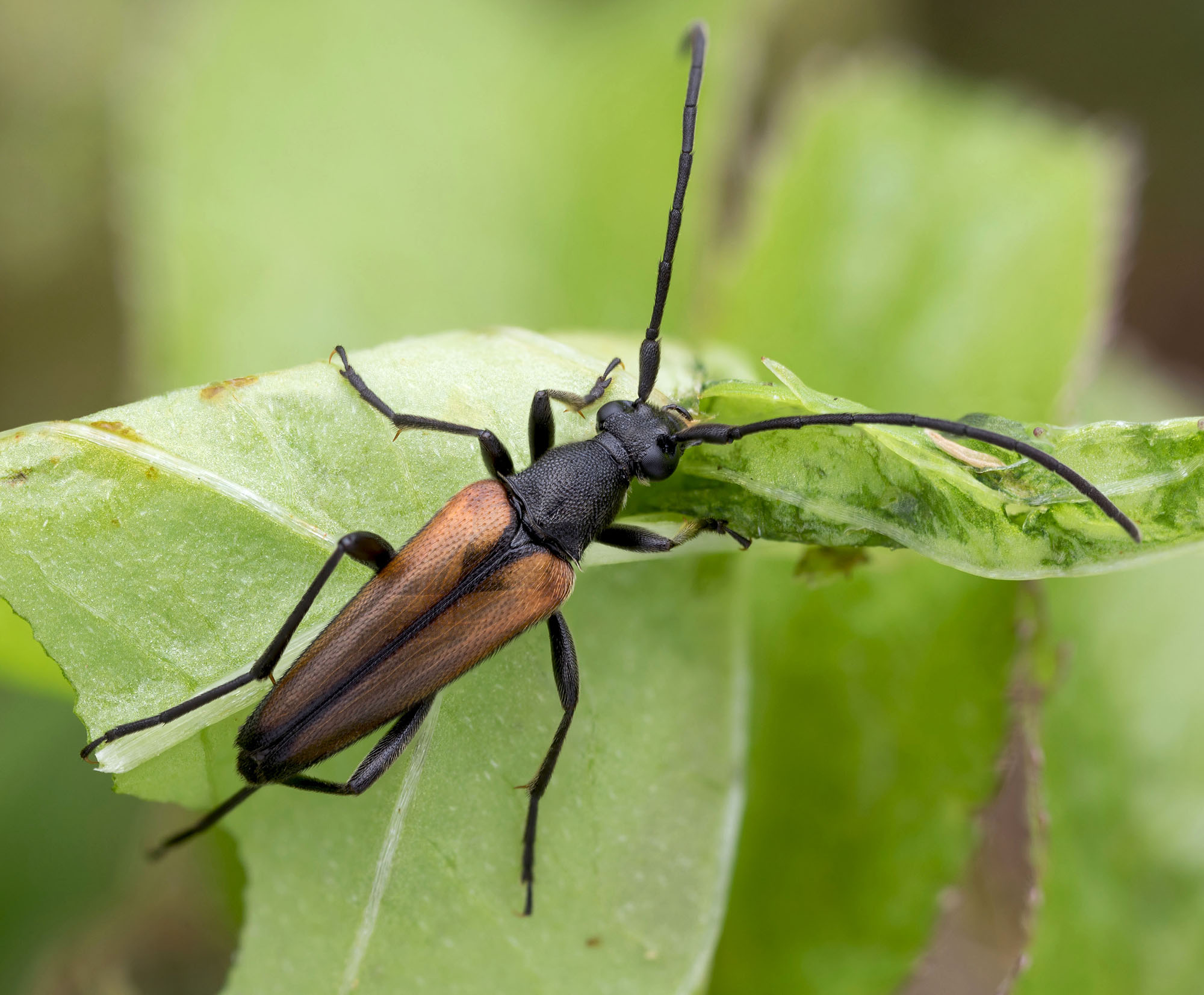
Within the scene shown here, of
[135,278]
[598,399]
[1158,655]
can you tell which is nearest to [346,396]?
[598,399]

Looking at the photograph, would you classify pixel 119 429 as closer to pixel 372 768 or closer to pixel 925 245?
pixel 372 768

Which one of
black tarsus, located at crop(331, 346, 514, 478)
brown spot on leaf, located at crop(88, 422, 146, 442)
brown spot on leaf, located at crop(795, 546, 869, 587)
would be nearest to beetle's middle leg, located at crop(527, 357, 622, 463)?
black tarsus, located at crop(331, 346, 514, 478)

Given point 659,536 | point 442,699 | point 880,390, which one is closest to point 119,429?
point 442,699

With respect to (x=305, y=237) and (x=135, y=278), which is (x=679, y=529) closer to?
(x=305, y=237)

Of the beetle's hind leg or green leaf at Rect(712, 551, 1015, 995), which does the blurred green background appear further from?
the beetle's hind leg

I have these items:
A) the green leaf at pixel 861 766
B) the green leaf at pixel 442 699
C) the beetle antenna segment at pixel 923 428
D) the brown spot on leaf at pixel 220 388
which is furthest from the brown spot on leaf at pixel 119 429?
the green leaf at pixel 861 766

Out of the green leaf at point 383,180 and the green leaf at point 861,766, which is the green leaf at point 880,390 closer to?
the green leaf at point 861,766
